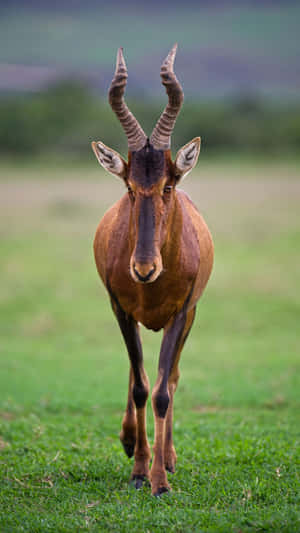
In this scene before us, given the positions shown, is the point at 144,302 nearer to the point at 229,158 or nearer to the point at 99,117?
the point at 229,158

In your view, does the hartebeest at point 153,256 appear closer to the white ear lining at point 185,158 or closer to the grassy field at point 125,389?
the white ear lining at point 185,158

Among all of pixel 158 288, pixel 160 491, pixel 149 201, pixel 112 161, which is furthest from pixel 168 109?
pixel 160 491

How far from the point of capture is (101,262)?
23.2 ft

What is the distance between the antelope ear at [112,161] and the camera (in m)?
5.98

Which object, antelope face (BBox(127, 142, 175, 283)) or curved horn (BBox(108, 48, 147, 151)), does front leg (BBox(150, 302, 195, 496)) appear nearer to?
antelope face (BBox(127, 142, 175, 283))

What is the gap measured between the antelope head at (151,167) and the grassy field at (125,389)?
2256 millimetres

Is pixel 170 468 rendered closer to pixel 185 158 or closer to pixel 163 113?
pixel 185 158

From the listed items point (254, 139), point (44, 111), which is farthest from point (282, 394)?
point (44, 111)

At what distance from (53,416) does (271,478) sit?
4191mm

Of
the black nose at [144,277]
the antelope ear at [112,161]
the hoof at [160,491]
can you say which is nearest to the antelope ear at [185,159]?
the antelope ear at [112,161]

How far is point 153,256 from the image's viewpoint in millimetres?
5602

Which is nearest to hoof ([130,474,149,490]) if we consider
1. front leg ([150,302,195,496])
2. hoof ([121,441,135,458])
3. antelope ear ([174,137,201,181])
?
front leg ([150,302,195,496])

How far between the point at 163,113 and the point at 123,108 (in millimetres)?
370

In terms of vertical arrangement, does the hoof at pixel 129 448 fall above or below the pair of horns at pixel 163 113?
below
